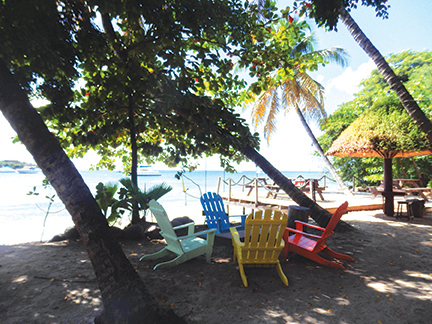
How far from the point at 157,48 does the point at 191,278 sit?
3973mm

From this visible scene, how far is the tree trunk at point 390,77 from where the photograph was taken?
6277mm

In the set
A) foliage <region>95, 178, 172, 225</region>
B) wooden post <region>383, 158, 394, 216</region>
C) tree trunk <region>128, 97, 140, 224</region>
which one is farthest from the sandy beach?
wooden post <region>383, 158, 394, 216</region>

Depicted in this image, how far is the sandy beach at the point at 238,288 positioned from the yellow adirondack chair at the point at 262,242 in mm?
253

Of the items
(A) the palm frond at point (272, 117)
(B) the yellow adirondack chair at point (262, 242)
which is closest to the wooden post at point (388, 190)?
(B) the yellow adirondack chair at point (262, 242)

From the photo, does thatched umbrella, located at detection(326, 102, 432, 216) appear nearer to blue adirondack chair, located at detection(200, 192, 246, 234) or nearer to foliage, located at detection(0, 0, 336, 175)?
foliage, located at detection(0, 0, 336, 175)

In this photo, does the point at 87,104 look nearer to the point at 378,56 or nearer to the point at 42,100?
the point at 42,100

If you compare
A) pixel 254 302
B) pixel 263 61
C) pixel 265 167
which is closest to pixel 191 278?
pixel 254 302

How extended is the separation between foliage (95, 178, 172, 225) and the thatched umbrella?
6075 mm

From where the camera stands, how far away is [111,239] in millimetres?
2529

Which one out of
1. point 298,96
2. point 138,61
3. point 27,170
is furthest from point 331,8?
point 27,170

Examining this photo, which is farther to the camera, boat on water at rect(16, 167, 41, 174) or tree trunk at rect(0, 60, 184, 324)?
boat on water at rect(16, 167, 41, 174)

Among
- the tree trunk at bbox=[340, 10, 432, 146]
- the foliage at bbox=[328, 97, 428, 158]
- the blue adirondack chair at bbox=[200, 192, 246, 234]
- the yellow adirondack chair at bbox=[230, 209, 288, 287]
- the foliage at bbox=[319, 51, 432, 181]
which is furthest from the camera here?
the foliage at bbox=[319, 51, 432, 181]

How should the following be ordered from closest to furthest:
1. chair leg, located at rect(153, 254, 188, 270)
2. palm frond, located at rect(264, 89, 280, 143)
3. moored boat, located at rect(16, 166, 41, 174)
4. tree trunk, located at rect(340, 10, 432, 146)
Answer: chair leg, located at rect(153, 254, 188, 270), tree trunk, located at rect(340, 10, 432, 146), palm frond, located at rect(264, 89, 280, 143), moored boat, located at rect(16, 166, 41, 174)

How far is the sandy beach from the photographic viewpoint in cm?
265
